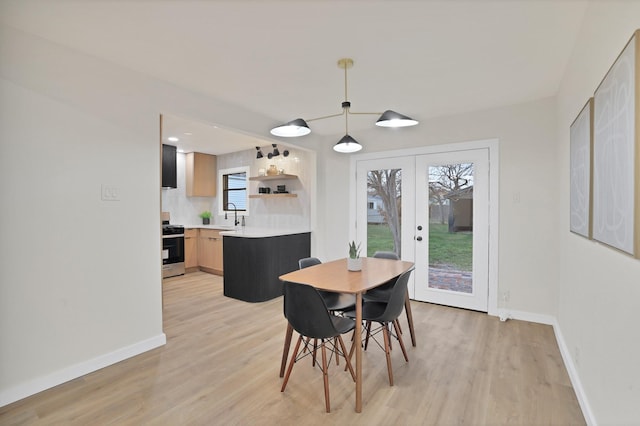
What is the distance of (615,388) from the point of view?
141 cm

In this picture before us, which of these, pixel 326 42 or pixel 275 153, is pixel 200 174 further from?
pixel 326 42

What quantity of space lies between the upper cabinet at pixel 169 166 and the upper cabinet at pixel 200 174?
0.70m

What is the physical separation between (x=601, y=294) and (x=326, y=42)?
89.4 inches

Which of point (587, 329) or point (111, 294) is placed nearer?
point (587, 329)

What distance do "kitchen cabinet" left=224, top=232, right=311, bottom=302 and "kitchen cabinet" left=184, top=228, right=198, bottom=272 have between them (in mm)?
1950

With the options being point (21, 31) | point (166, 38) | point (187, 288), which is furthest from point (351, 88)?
point (187, 288)

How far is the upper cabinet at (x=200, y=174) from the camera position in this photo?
6324mm

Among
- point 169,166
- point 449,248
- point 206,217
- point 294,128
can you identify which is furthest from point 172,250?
point 449,248

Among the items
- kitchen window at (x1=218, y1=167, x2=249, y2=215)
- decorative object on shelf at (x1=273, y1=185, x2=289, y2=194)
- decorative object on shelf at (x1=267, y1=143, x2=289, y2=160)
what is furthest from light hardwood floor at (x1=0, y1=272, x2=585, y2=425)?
kitchen window at (x1=218, y1=167, x2=249, y2=215)

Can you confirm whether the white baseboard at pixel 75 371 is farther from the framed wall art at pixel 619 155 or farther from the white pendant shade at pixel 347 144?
the framed wall art at pixel 619 155

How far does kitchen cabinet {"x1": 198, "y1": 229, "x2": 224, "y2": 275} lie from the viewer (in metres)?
5.86

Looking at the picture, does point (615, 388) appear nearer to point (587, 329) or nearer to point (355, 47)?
point (587, 329)

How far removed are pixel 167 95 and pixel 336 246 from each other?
3127mm

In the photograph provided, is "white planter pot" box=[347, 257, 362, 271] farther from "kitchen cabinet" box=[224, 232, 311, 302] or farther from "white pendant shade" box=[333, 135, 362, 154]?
"kitchen cabinet" box=[224, 232, 311, 302]
